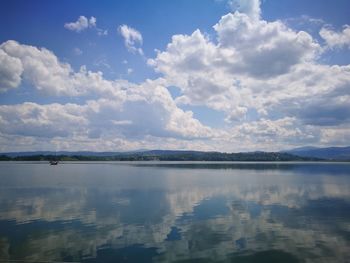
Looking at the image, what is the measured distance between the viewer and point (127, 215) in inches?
1412

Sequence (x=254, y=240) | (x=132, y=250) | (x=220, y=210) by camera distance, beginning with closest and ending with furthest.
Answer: (x=132, y=250) < (x=254, y=240) < (x=220, y=210)

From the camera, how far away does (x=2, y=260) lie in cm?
2028

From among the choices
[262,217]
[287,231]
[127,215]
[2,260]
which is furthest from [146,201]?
[2,260]

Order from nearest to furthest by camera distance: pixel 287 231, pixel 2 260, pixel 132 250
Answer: pixel 2 260
pixel 132 250
pixel 287 231

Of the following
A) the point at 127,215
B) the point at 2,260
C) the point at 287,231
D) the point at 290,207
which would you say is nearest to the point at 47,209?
the point at 127,215

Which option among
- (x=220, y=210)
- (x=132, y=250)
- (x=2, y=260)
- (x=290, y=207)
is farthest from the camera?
(x=290, y=207)

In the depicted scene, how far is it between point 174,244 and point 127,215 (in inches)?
493

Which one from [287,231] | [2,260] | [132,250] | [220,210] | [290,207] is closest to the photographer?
[2,260]

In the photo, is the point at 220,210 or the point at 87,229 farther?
the point at 220,210

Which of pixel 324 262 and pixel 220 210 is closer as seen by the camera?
pixel 324 262

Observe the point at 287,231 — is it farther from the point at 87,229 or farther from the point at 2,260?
the point at 2,260

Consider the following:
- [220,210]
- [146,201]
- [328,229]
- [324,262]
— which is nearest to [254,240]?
[324,262]

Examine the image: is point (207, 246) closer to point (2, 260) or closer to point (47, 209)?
point (2, 260)

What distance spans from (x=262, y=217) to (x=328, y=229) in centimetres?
721
